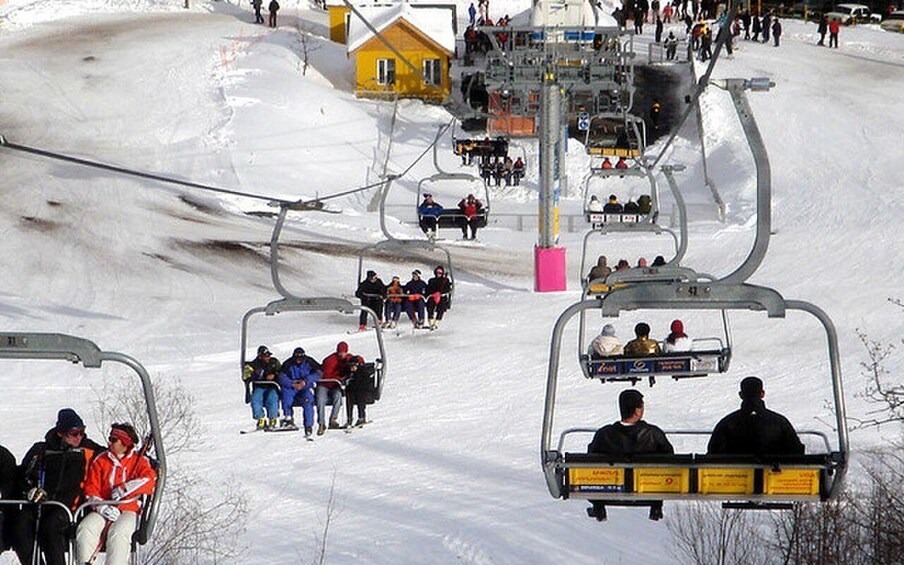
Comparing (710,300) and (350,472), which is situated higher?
(710,300)

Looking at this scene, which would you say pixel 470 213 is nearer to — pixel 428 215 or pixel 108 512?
pixel 428 215

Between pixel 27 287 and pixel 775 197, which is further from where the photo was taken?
pixel 775 197

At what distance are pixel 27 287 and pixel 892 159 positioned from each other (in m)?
23.6

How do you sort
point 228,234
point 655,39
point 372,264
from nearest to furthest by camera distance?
point 372,264 < point 228,234 < point 655,39

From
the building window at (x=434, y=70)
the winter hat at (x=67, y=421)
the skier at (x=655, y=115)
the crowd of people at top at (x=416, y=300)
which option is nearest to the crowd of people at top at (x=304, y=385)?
the crowd of people at top at (x=416, y=300)

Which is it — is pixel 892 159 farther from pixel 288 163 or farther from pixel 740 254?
pixel 288 163

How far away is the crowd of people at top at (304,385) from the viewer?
60.6 feet

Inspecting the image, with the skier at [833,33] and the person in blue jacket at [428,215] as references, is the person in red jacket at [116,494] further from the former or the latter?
the skier at [833,33]

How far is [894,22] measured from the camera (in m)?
61.3

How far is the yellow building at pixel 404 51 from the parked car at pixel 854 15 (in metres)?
17.2

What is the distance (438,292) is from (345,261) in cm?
747

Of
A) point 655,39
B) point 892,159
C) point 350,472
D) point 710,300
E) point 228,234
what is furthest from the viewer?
point 655,39

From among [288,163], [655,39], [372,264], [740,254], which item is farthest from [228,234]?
A: [655,39]

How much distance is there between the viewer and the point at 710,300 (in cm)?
962
